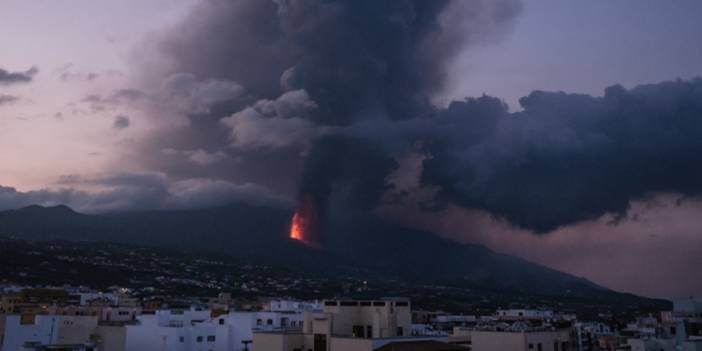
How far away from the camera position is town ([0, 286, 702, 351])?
47725 mm

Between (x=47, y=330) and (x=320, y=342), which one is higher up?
(x=320, y=342)

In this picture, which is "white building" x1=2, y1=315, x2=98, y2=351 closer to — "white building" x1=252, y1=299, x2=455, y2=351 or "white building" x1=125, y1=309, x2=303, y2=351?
"white building" x1=125, y1=309, x2=303, y2=351

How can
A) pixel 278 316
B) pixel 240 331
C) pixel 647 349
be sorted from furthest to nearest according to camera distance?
pixel 278 316
pixel 240 331
pixel 647 349

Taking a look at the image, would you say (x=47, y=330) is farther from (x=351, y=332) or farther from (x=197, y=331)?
(x=351, y=332)

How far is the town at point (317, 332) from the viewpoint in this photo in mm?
47725

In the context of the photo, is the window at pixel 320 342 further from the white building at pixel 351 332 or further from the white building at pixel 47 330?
the white building at pixel 47 330

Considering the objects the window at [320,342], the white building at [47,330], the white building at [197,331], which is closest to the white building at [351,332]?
the window at [320,342]

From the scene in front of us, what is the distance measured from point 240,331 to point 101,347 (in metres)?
16.4

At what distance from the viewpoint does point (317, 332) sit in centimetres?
4878

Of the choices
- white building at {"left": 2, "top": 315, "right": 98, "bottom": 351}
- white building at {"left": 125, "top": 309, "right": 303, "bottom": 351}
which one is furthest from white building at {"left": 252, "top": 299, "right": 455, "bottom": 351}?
white building at {"left": 2, "top": 315, "right": 98, "bottom": 351}

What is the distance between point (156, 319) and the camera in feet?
238

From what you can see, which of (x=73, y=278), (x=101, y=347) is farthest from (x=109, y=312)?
(x=73, y=278)

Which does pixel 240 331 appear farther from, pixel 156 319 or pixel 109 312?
pixel 109 312

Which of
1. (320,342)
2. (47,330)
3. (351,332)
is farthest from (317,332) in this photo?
(47,330)
